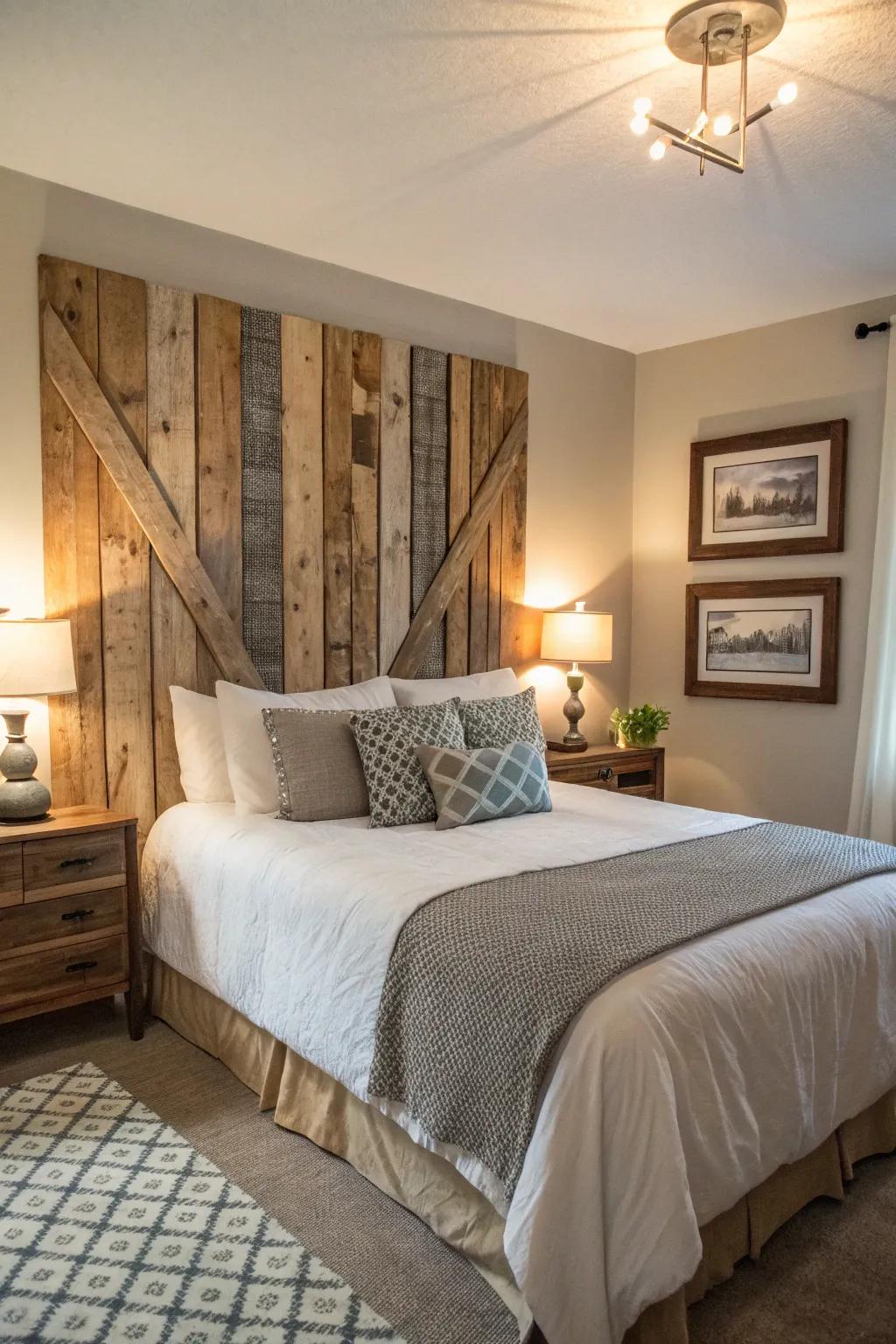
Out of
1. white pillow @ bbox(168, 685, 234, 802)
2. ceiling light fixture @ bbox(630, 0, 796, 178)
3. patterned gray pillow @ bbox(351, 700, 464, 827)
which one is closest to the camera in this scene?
ceiling light fixture @ bbox(630, 0, 796, 178)

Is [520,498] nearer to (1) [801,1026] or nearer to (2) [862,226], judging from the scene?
(2) [862,226]

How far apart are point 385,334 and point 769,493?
192 centimetres

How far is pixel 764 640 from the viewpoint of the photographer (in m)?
4.34

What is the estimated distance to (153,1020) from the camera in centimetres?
300

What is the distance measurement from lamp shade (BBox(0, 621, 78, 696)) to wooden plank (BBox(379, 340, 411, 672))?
1424 millimetres

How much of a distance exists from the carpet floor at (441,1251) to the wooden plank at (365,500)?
5.75ft

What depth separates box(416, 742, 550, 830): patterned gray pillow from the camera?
2.86m

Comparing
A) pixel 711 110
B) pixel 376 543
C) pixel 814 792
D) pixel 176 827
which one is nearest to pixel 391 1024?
Result: pixel 176 827

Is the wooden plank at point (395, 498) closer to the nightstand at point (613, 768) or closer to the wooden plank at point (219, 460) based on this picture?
the wooden plank at point (219, 460)

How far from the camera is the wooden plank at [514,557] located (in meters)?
4.27

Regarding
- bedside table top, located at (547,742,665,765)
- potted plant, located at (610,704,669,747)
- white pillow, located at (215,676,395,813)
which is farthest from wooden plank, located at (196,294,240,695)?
potted plant, located at (610,704,669,747)

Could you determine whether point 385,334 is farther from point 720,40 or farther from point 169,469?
point 720,40

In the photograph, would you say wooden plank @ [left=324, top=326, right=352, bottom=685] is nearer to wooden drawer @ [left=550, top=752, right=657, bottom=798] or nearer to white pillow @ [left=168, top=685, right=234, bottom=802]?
white pillow @ [left=168, top=685, right=234, bottom=802]

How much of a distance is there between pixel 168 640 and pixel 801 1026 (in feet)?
7.65
